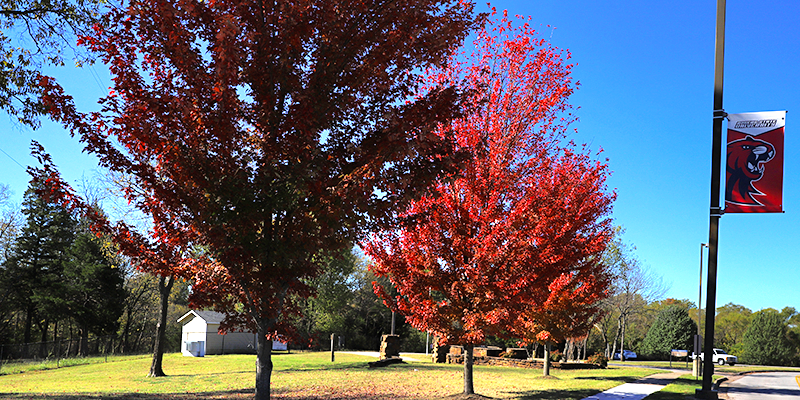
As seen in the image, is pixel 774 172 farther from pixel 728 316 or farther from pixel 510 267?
pixel 728 316

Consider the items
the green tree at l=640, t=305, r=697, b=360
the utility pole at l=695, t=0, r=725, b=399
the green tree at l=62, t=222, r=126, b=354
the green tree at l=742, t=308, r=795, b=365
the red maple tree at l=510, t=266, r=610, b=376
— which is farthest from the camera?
the green tree at l=742, t=308, r=795, b=365

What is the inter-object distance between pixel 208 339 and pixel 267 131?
39892mm

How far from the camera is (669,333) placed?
49.8m

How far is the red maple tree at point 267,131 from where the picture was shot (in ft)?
19.7

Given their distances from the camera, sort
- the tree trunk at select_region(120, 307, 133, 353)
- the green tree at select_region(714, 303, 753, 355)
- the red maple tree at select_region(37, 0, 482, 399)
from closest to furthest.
Answer: the red maple tree at select_region(37, 0, 482, 399)
the tree trunk at select_region(120, 307, 133, 353)
the green tree at select_region(714, 303, 753, 355)

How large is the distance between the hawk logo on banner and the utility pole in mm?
235

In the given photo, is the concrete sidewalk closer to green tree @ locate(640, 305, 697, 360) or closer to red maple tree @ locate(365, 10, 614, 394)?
red maple tree @ locate(365, 10, 614, 394)

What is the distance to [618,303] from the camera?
46031 millimetres

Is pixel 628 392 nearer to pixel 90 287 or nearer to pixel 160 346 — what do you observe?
pixel 160 346

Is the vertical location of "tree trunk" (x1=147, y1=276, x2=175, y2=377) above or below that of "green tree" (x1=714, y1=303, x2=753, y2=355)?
above

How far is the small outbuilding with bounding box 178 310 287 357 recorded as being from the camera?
1618 inches

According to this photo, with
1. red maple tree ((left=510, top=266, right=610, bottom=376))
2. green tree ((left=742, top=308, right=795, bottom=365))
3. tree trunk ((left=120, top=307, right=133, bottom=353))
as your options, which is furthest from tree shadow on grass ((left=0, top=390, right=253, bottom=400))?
green tree ((left=742, top=308, right=795, bottom=365))

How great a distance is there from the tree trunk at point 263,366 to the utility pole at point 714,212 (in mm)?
7923

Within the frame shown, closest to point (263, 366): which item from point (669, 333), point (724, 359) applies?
point (724, 359)
